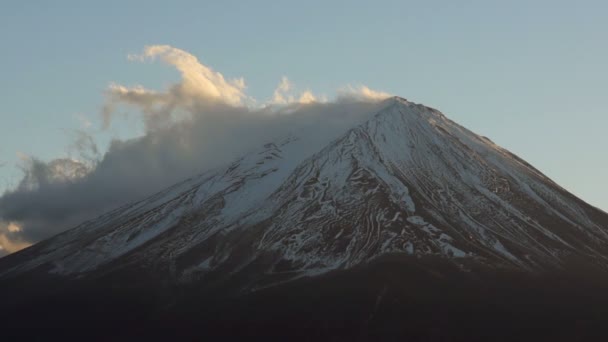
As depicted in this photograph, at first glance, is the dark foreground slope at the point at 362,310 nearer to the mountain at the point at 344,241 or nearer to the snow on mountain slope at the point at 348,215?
the mountain at the point at 344,241

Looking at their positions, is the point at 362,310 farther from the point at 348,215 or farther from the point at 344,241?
the point at 348,215

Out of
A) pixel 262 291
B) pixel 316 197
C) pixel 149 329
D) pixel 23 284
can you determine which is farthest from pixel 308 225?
pixel 23 284

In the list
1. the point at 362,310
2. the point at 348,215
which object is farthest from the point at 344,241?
the point at 362,310

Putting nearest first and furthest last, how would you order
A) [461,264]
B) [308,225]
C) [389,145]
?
[461,264]
[308,225]
[389,145]

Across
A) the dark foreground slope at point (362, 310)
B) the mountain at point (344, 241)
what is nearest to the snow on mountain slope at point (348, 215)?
the mountain at point (344, 241)

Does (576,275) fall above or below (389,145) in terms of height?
below

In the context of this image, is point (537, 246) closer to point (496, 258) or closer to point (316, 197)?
point (496, 258)
